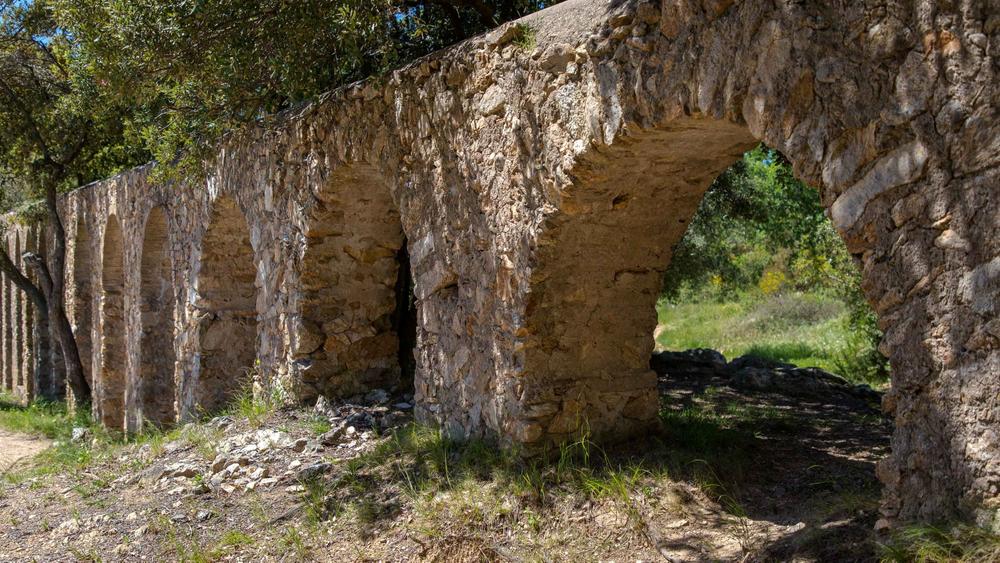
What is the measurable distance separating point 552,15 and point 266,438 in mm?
3411

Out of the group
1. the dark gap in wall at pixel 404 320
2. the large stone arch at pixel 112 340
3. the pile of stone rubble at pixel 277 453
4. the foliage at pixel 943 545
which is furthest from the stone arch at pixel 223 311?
the foliage at pixel 943 545

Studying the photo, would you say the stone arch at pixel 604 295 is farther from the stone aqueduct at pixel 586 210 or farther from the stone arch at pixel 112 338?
the stone arch at pixel 112 338

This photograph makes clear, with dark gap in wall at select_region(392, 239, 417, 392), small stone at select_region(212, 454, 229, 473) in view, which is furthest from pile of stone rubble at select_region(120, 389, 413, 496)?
dark gap in wall at select_region(392, 239, 417, 392)

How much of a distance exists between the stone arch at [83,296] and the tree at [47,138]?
221 mm

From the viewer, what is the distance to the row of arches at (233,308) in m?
6.87

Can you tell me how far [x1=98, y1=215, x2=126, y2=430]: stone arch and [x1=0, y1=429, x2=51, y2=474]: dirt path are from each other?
847 mm

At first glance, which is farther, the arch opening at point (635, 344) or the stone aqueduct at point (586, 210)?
the arch opening at point (635, 344)

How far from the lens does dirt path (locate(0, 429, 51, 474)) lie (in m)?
10.9

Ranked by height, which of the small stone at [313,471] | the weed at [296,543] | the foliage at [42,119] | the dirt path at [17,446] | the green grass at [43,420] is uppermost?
the foliage at [42,119]

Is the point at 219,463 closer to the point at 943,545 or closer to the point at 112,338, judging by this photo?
the point at 943,545

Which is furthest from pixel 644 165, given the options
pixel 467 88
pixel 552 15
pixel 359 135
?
pixel 359 135

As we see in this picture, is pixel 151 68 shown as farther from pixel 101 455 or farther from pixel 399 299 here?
pixel 101 455

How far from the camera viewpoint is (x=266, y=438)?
245 inches

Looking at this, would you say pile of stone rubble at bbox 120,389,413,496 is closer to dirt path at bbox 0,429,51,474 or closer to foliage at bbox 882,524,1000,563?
foliage at bbox 882,524,1000,563
